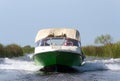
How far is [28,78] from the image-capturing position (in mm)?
27188

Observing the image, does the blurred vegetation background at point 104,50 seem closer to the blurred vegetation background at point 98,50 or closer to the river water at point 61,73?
the blurred vegetation background at point 98,50


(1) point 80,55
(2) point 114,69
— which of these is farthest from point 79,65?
(2) point 114,69

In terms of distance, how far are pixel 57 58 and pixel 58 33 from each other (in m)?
4.59

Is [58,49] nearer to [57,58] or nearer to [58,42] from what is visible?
[57,58]

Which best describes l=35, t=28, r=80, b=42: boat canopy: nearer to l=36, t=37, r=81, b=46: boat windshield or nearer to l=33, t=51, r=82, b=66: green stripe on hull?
l=36, t=37, r=81, b=46: boat windshield

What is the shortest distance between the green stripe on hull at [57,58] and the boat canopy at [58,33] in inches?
106

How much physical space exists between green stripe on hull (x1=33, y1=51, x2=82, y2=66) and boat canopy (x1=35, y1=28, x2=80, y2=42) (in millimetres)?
2685

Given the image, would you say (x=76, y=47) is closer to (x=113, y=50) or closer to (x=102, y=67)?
(x=102, y=67)

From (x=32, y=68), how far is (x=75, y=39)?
3930mm

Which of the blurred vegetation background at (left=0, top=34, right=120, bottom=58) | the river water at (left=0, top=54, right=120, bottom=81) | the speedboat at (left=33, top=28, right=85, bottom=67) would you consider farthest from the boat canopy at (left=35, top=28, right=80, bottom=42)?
the blurred vegetation background at (left=0, top=34, right=120, bottom=58)

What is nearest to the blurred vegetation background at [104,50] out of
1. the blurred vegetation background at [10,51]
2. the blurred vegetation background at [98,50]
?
the blurred vegetation background at [98,50]

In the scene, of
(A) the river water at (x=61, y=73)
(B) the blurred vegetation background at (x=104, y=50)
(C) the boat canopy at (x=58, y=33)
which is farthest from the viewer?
(B) the blurred vegetation background at (x=104, y=50)

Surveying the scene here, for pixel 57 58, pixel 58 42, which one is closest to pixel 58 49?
pixel 57 58

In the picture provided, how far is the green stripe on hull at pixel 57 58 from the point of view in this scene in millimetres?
30047
